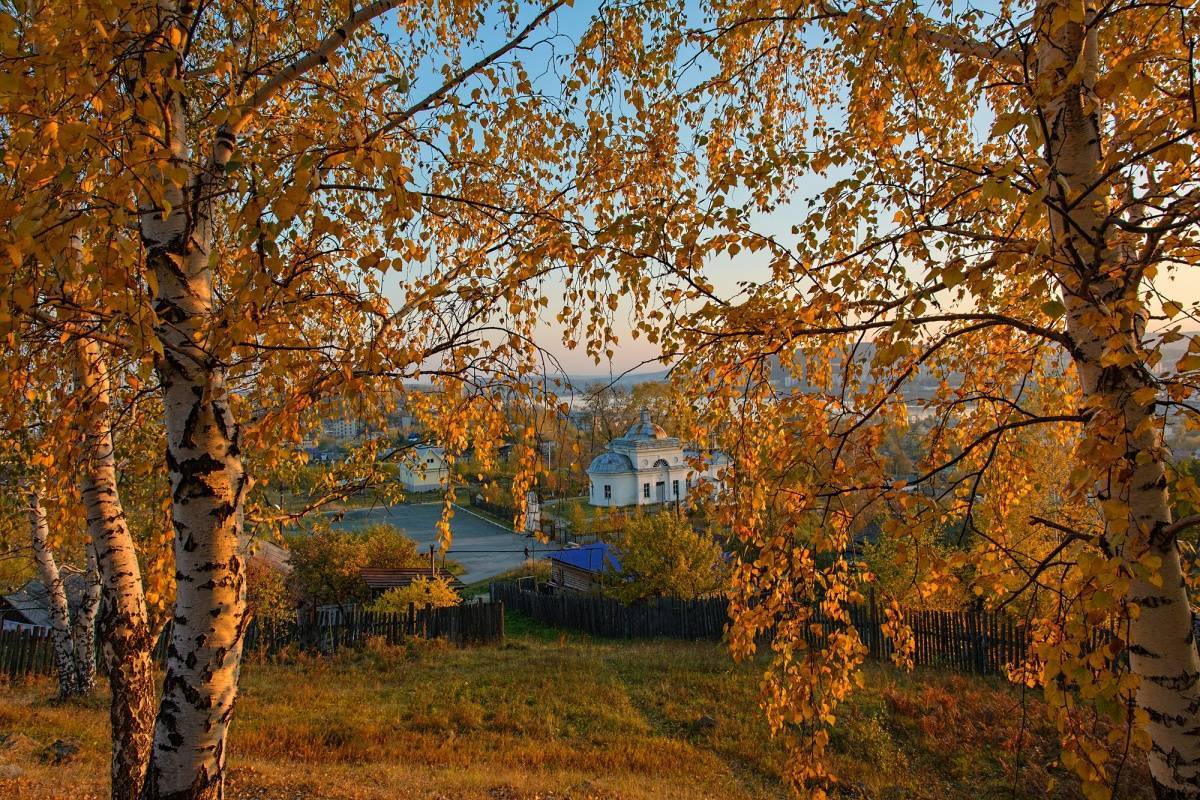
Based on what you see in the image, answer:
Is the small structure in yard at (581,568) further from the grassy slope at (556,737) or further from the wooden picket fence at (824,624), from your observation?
the grassy slope at (556,737)

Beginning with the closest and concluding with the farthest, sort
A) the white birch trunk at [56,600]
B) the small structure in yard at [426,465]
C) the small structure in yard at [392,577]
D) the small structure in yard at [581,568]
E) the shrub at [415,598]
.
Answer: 1. the small structure in yard at [426,465]
2. the white birch trunk at [56,600]
3. the shrub at [415,598]
4. the small structure in yard at [392,577]
5. the small structure in yard at [581,568]

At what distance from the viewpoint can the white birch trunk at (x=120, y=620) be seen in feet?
13.7

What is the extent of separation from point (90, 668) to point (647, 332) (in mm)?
11495

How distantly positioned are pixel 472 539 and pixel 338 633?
65.2 feet

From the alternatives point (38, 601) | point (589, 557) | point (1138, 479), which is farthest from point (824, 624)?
point (38, 601)

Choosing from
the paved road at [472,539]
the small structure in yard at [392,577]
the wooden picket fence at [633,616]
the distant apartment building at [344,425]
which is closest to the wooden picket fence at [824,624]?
the wooden picket fence at [633,616]

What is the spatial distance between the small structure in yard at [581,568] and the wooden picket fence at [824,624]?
261 cm

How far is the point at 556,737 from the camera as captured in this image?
9.04m

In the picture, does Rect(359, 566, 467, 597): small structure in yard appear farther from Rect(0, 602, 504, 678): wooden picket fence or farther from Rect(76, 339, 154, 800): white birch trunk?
Rect(76, 339, 154, 800): white birch trunk

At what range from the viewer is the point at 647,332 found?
3531mm

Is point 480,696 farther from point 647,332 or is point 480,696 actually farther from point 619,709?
point 647,332

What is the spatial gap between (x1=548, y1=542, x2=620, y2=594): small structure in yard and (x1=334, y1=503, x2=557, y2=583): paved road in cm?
398

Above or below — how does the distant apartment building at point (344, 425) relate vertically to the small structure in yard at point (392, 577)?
above

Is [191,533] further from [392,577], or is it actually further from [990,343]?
[392,577]
